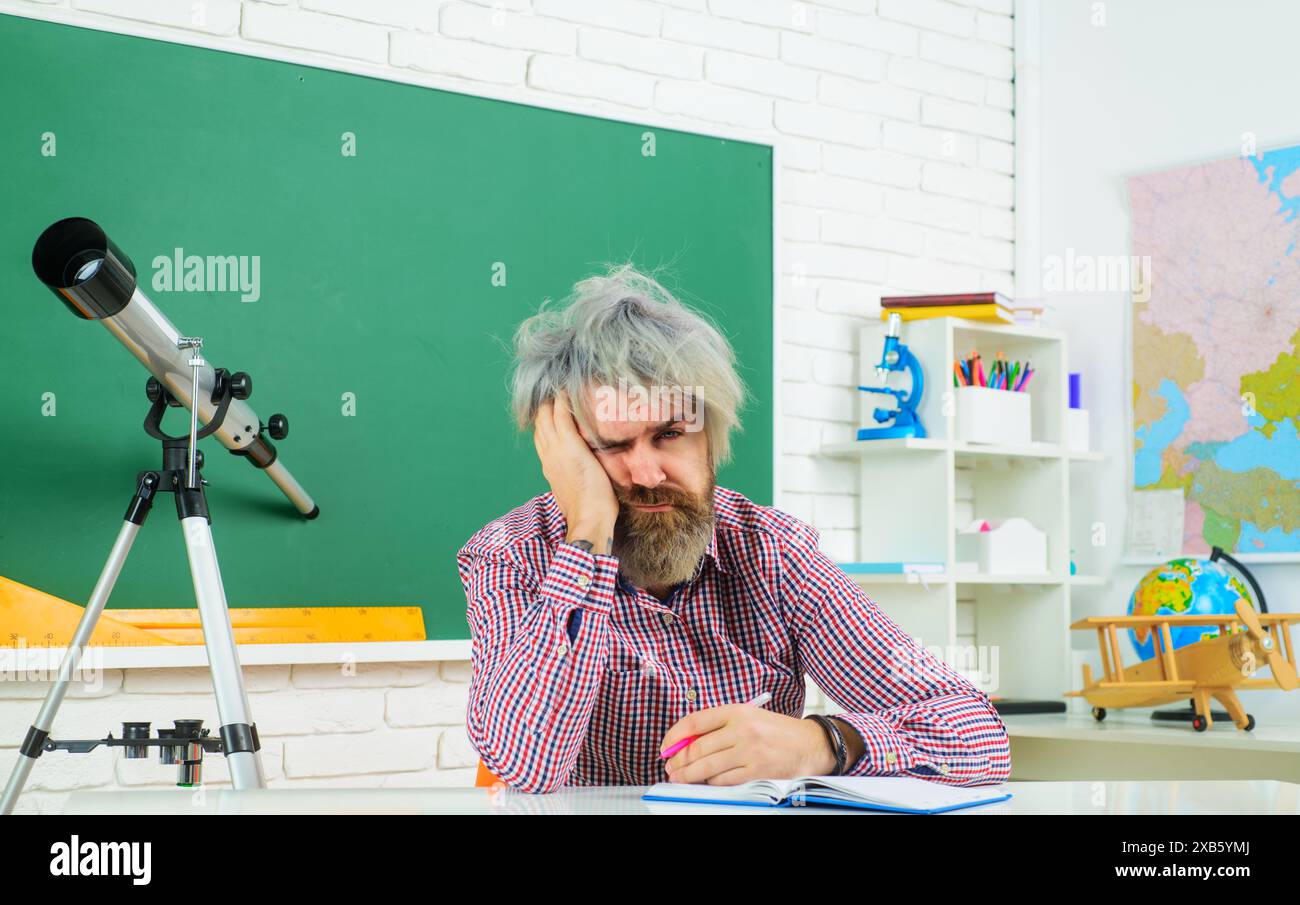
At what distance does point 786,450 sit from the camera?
302cm

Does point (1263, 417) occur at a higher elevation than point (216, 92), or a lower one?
lower

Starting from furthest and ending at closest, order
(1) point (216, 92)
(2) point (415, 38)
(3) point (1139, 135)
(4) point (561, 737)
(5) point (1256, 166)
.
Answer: (3) point (1139, 135)
(5) point (1256, 166)
(2) point (415, 38)
(1) point (216, 92)
(4) point (561, 737)

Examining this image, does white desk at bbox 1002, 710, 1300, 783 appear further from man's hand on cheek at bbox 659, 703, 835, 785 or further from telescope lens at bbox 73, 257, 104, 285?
telescope lens at bbox 73, 257, 104, 285

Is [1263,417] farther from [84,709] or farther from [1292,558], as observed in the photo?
[84,709]

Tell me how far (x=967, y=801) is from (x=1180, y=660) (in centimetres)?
149

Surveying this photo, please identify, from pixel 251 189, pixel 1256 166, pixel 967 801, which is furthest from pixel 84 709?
pixel 1256 166

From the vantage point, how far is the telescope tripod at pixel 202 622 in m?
1.63

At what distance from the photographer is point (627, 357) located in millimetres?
1677

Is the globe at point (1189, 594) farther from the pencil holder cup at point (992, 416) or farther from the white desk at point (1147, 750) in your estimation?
the pencil holder cup at point (992, 416)

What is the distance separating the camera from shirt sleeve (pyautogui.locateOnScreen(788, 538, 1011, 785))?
57.4 inches

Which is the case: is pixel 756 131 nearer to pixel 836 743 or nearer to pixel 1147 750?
pixel 1147 750

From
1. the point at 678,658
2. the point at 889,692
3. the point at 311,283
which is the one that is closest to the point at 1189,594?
the point at 889,692

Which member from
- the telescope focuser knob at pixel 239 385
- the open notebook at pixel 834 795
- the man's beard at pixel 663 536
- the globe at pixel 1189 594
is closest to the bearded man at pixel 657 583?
the man's beard at pixel 663 536

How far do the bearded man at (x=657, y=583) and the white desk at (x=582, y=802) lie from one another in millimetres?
200
